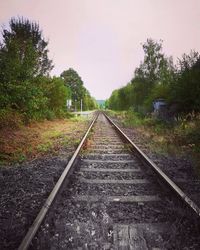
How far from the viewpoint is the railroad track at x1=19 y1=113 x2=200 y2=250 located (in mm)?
2637

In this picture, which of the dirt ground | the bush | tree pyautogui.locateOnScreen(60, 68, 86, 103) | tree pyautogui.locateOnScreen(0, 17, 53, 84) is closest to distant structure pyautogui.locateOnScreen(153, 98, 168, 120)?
tree pyautogui.locateOnScreen(0, 17, 53, 84)

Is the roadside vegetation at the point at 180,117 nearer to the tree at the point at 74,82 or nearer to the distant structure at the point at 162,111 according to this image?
the distant structure at the point at 162,111

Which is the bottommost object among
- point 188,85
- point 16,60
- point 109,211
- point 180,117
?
point 109,211

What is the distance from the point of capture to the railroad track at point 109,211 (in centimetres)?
264

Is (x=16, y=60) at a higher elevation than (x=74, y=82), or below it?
below

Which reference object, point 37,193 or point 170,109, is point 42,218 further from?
point 170,109

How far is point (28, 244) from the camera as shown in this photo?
2.37 metres

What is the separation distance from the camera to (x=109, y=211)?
3.35m

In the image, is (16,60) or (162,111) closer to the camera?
(16,60)

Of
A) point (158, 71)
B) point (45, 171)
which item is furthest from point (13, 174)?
point (158, 71)

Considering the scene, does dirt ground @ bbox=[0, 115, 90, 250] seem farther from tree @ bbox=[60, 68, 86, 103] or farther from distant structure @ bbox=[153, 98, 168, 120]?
tree @ bbox=[60, 68, 86, 103]

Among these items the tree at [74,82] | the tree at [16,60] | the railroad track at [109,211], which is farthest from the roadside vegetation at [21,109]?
the tree at [74,82]

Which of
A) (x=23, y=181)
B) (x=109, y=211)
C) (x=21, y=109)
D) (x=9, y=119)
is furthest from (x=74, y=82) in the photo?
(x=109, y=211)

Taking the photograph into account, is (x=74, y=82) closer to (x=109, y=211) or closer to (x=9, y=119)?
(x=9, y=119)
